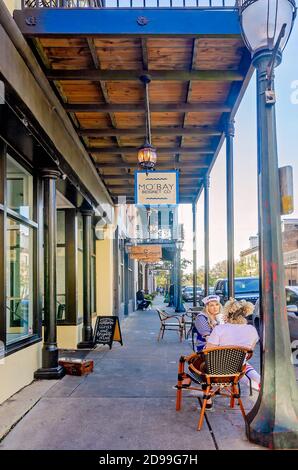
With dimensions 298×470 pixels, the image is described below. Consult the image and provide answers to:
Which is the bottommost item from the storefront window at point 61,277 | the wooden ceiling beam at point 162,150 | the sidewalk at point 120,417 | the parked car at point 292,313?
the sidewalk at point 120,417

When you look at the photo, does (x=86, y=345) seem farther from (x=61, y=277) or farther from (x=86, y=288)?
(x=61, y=277)

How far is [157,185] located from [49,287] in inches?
113

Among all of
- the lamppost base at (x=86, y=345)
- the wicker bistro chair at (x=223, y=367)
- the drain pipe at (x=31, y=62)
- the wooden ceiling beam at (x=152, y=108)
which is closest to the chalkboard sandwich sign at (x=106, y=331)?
the lamppost base at (x=86, y=345)

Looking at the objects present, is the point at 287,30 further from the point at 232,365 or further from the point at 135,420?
the point at 135,420

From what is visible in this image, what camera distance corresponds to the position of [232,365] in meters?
4.60

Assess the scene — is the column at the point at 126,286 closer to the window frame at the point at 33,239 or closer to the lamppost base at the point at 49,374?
the window frame at the point at 33,239

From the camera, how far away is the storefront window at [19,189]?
627 centimetres

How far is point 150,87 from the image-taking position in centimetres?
661

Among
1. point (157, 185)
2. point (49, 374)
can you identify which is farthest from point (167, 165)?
point (49, 374)

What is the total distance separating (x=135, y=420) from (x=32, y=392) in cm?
187

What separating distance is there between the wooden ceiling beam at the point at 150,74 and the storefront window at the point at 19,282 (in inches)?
85.2

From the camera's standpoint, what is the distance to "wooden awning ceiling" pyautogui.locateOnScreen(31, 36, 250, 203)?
18.0 ft

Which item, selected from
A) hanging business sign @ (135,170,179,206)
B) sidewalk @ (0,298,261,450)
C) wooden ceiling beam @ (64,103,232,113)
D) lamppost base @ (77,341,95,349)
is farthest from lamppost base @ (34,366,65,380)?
wooden ceiling beam @ (64,103,232,113)

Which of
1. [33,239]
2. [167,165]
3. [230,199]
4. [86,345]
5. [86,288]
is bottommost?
[86,345]
